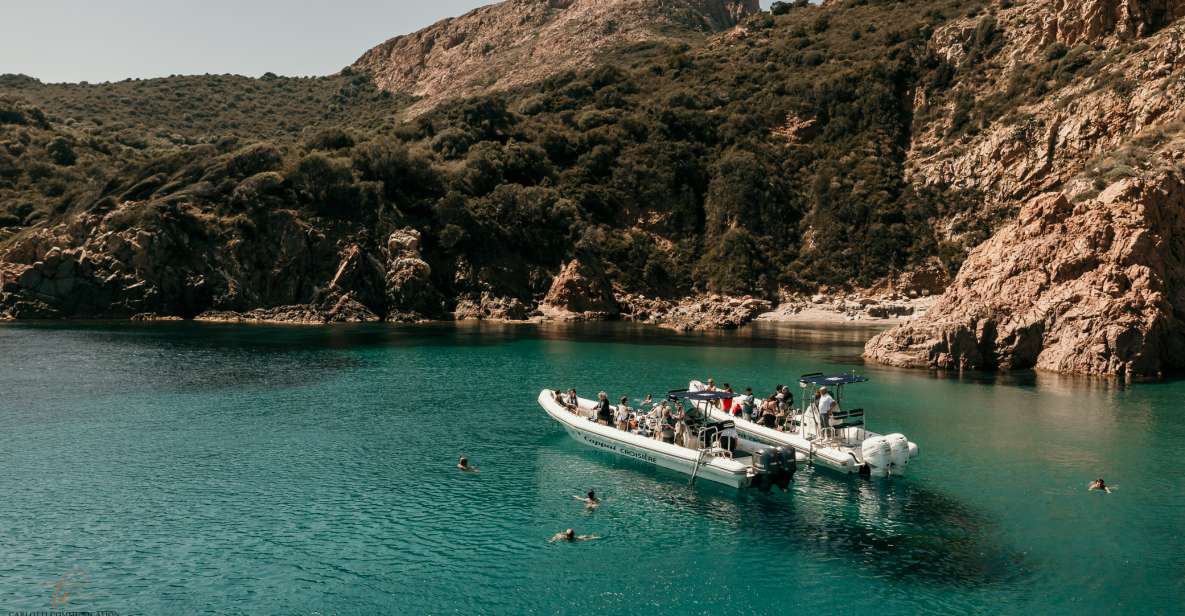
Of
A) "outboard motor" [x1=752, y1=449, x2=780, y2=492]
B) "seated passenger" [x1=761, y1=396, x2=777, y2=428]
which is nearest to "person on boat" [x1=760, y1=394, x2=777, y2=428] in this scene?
"seated passenger" [x1=761, y1=396, x2=777, y2=428]

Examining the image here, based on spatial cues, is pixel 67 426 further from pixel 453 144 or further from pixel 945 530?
pixel 453 144

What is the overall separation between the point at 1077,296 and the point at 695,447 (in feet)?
109

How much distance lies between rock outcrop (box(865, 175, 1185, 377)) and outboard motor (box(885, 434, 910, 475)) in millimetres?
25690

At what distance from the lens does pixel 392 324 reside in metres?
84.9

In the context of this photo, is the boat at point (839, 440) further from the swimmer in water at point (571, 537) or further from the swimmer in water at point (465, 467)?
the swimmer in water at point (571, 537)

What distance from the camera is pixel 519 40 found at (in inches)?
6919

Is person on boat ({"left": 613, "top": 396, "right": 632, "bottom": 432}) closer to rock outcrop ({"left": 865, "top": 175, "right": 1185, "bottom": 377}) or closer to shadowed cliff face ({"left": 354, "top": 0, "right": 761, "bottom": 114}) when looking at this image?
rock outcrop ({"left": 865, "top": 175, "right": 1185, "bottom": 377})

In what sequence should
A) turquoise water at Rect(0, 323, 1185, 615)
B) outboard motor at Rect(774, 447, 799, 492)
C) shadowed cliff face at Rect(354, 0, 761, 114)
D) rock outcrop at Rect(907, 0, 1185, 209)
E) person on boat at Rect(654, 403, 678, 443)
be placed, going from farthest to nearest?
shadowed cliff face at Rect(354, 0, 761, 114) → rock outcrop at Rect(907, 0, 1185, 209) → person on boat at Rect(654, 403, 678, 443) → outboard motor at Rect(774, 447, 799, 492) → turquoise water at Rect(0, 323, 1185, 615)

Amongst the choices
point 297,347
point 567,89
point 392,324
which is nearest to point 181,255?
point 392,324

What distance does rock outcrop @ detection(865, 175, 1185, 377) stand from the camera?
4775 centimetres

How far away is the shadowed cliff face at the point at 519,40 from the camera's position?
160250 millimetres

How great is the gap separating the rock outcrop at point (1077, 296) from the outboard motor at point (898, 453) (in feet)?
84.3

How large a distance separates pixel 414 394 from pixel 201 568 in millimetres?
23626

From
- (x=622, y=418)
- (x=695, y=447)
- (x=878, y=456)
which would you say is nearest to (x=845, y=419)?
(x=878, y=456)
